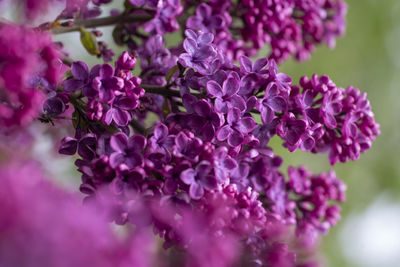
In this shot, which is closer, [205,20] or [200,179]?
[200,179]

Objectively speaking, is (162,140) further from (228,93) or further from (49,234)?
(49,234)

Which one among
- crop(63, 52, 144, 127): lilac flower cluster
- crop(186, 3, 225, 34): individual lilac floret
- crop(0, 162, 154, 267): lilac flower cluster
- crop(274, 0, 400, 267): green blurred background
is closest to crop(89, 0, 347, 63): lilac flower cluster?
crop(186, 3, 225, 34): individual lilac floret

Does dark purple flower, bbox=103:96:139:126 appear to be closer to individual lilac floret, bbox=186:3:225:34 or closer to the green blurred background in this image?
individual lilac floret, bbox=186:3:225:34

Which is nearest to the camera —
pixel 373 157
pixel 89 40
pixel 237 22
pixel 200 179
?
pixel 200 179

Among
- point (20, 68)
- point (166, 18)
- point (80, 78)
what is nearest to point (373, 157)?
point (166, 18)

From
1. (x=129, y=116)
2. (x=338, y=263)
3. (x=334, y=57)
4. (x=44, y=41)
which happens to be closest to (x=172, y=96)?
(x=129, y=116)

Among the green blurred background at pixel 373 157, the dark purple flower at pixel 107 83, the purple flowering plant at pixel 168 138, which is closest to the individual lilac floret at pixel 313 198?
the purple flowering plant at pixel 168 138

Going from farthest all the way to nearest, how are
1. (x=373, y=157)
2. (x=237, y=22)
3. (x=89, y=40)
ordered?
1. (x=373, y=157)
2. (x=237, y=22)
3. (x=89, y=40)
